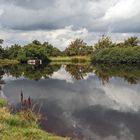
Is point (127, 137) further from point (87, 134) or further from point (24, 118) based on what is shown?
point (24, 118)

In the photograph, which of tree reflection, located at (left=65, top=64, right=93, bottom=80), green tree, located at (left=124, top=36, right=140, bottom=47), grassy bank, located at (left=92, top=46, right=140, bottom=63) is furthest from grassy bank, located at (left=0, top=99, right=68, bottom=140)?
green tree, located at (left=124, top=36, right=140, bottom=47)

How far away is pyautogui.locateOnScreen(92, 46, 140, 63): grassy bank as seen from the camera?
11988cm

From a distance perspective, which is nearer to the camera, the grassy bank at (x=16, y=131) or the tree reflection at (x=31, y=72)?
the grassy bank at (x=16, y=131)

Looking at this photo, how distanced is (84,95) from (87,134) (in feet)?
63.1

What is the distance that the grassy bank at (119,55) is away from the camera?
11988 centimetres

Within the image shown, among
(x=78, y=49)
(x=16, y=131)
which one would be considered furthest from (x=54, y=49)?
(x=16, y=131)

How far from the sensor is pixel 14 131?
15.3m

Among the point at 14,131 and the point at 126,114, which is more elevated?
the point at 14,131

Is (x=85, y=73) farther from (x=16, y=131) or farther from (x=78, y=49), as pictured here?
(x=78, y=49)

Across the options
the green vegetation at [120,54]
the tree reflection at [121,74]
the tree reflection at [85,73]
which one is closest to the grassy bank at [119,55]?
the green vegetation at [120,54]

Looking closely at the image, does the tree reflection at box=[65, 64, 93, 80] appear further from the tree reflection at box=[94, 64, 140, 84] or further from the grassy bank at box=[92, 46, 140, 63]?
the grassy bank at box=[92, 46, 140, 63]

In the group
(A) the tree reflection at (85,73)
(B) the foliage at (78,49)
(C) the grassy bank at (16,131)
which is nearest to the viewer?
(C) the grassy bank at (16,131)

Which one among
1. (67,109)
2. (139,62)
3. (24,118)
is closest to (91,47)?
(139,62)

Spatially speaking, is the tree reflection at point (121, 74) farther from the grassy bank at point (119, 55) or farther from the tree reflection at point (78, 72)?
the grassy bank at point (119, 55)
